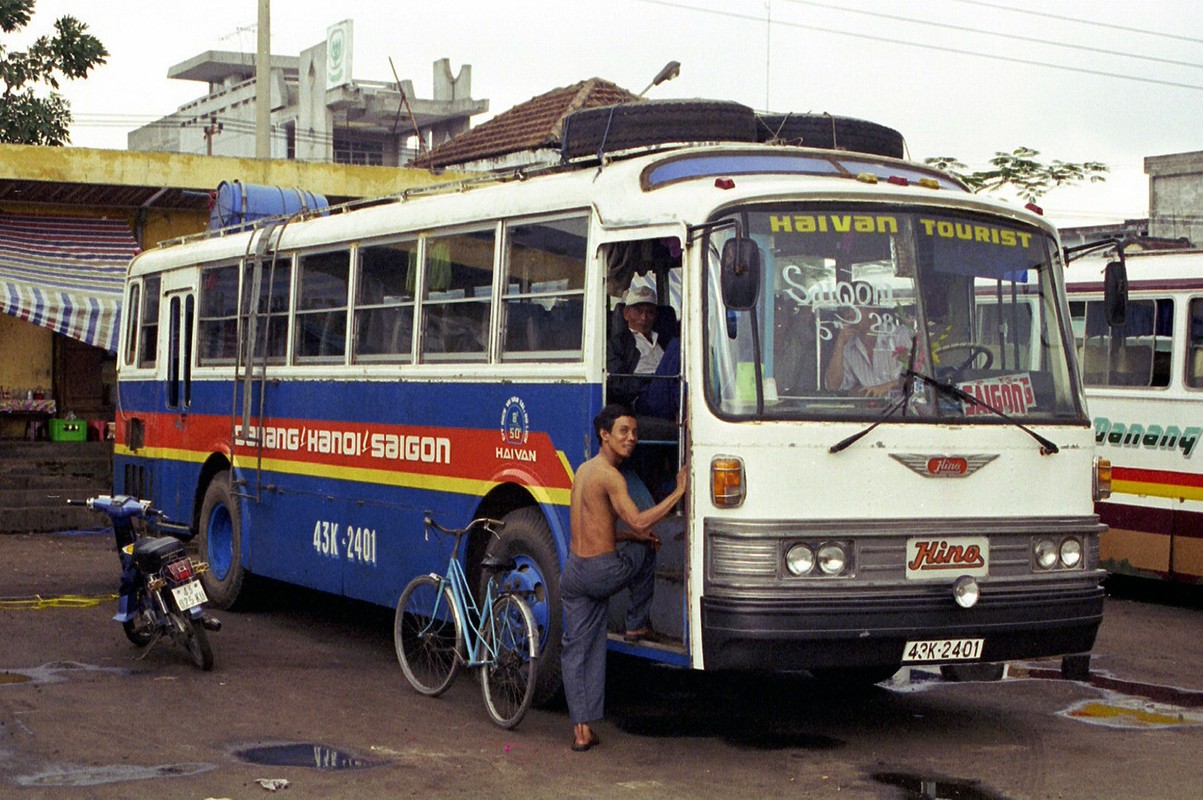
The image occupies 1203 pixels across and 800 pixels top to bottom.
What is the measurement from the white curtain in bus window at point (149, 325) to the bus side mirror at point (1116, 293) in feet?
28.1

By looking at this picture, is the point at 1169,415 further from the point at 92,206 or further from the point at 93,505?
the point at 92,206

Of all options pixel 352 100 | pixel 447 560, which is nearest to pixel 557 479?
pixel 447 560

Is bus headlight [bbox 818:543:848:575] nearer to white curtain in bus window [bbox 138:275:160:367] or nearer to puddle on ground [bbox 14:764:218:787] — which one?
puddle on ground [bbox 14:764:218:787]

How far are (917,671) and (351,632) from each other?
416 centimetres

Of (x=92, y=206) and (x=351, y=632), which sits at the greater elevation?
(x=92, y=206)

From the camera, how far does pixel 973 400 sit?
784 centimetres

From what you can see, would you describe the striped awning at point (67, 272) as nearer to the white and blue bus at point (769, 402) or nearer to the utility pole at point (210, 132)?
the utility pole at point (210, 132)

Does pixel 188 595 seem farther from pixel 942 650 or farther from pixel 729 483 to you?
pixel 942 650

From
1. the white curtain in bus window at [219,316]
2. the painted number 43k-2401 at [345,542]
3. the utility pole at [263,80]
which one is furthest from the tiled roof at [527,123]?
the painted number 43k-2401 at [345,542]

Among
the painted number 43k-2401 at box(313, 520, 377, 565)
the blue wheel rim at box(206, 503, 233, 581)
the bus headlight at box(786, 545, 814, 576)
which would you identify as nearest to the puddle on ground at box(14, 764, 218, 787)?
the bus headlight at box(786, 545, 814, 576)

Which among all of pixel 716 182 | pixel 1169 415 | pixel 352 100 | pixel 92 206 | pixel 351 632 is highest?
pixel 352 100

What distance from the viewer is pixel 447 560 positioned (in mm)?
9680

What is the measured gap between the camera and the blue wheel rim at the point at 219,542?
13.0m

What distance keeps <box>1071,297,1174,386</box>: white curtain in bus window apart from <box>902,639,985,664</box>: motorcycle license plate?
623 cm
